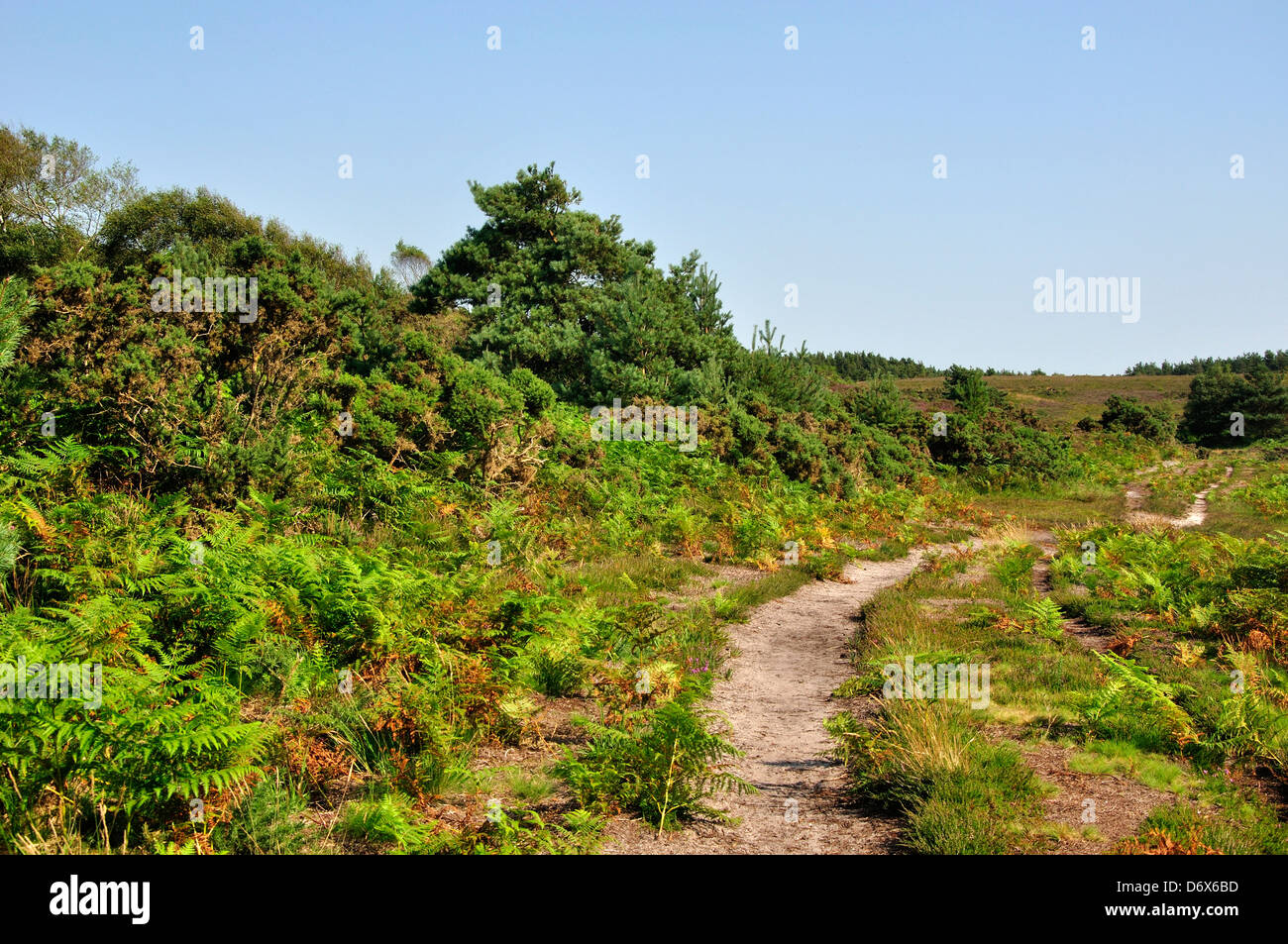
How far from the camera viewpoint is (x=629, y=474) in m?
16.0

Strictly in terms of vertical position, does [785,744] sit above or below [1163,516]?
below

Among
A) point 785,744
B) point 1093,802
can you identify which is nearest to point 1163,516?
point 785,744

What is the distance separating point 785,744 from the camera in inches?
242

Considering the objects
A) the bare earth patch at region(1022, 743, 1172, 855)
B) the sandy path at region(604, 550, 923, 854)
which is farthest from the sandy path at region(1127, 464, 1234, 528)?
the bare earth patch at region(1022, 743, 1172, 855)

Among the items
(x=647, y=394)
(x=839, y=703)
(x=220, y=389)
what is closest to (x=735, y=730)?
(x=839, y=703)

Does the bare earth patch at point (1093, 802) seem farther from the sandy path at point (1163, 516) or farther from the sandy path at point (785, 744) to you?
the sandy path at point (1163, 516)

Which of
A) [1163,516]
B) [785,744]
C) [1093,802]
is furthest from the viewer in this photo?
[1163,516]

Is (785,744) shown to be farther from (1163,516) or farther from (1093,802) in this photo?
(1163,516)

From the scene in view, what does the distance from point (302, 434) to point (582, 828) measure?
9.66 meters

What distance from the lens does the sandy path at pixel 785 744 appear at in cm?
446

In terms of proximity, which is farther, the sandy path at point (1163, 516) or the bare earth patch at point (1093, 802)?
the sandy path at point (1163, 516)

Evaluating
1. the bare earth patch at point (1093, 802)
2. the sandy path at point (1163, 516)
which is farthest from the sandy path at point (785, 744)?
the sandy path at point (1163, 516)

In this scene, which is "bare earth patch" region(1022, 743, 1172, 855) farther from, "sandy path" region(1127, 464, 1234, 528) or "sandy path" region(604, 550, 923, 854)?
"sandy path" region(1127, 464, 1234, 528)

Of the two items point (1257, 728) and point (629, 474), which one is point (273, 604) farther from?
point (629, 474)
